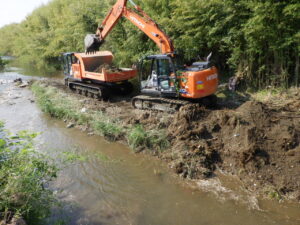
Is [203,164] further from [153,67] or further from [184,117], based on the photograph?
[153,67]

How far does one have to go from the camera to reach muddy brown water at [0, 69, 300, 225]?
3.90 meters

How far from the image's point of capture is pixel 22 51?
30.1 m

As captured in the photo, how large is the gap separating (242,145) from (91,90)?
7.11 m

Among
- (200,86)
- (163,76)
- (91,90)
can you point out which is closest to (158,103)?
(163,76)

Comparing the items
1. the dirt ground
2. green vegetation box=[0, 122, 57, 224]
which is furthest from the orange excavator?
green vegetation box=[0, 122, 57, 224]

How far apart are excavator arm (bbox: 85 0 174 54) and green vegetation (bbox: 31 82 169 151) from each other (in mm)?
2534

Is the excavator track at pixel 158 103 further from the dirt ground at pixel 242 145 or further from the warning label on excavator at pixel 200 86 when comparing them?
the dirt ground at pixel 242 145

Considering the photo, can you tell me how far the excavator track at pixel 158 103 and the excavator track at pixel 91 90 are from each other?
66.7 inches

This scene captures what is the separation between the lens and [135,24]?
8211mm

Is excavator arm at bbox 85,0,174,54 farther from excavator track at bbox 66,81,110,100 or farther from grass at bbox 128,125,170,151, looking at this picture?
grass at bbox 128,125,170,151

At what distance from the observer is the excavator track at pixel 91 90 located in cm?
966

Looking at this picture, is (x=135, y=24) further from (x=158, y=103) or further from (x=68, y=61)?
(x=68, y=61)

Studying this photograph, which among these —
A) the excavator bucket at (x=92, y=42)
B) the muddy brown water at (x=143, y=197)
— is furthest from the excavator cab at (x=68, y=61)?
the muddy brown water at (x=143, y=197)

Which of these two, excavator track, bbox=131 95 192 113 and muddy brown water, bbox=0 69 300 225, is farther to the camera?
excavator track, bbox=131 95 192 113
